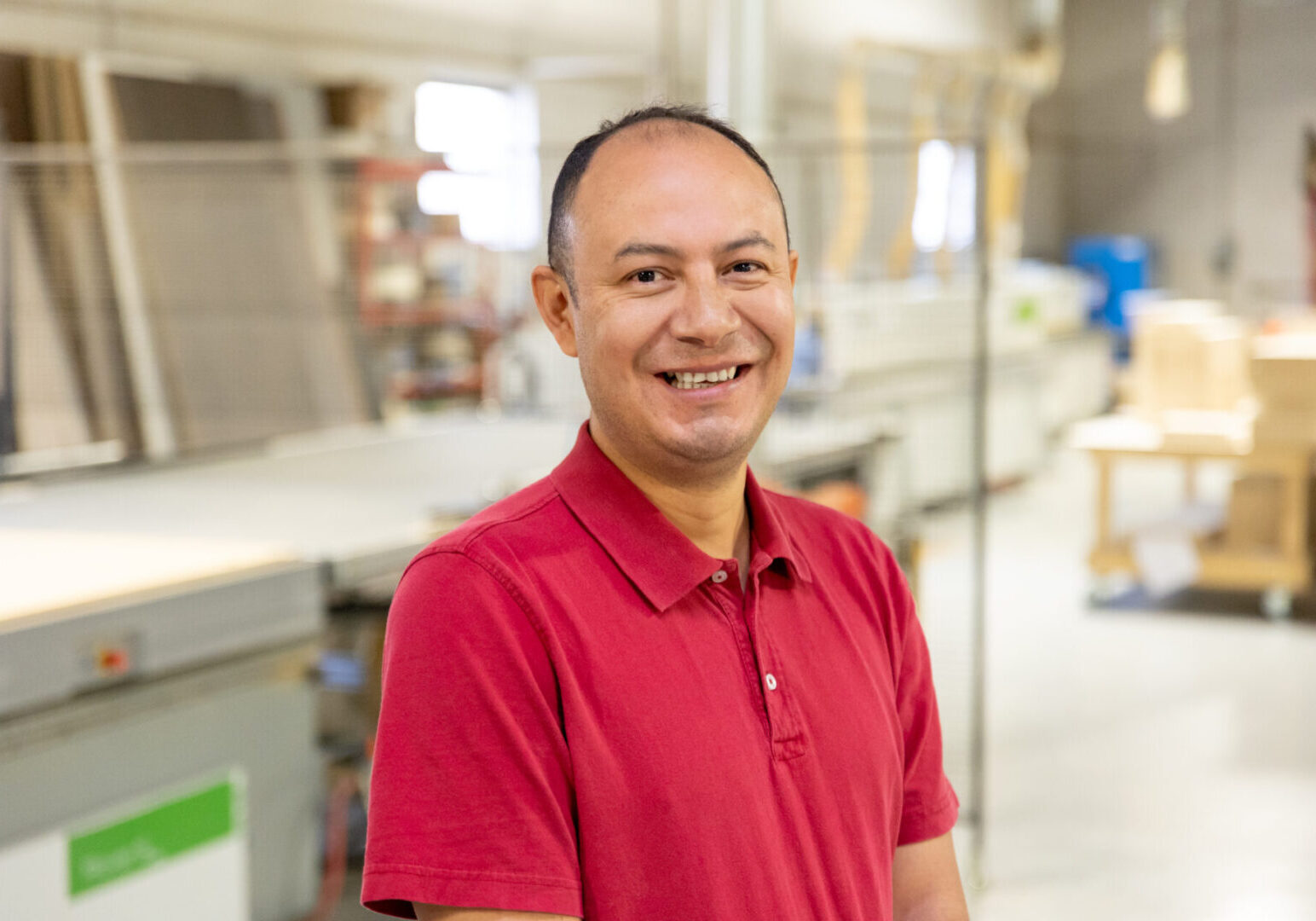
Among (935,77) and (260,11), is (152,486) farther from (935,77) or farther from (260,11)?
(935,77)

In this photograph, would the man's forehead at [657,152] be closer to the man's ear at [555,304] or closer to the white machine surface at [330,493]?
the man's ear at [555,304]

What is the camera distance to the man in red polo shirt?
3.27 ft

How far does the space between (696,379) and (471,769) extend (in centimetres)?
37

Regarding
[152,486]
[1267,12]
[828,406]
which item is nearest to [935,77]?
[1267,12]

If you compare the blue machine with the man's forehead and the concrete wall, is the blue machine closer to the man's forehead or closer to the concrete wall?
the concrete wall

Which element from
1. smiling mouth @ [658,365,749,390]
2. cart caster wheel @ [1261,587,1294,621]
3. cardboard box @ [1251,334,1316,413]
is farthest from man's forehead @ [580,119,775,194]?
cart caster wheel @ [1261,587,1294,621]

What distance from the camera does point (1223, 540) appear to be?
6.53 metres

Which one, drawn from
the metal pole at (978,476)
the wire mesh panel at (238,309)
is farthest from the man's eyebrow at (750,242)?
the wire mesh panel at (238,309)

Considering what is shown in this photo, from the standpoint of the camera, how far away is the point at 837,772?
3.78ft

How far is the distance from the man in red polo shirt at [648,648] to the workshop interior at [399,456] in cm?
69

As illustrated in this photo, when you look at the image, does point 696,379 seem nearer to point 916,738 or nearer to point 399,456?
point 916,738

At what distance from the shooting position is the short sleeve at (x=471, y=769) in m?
0.98

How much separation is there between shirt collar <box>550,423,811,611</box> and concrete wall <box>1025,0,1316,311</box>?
1254 centimetres

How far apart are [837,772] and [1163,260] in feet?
45.3
